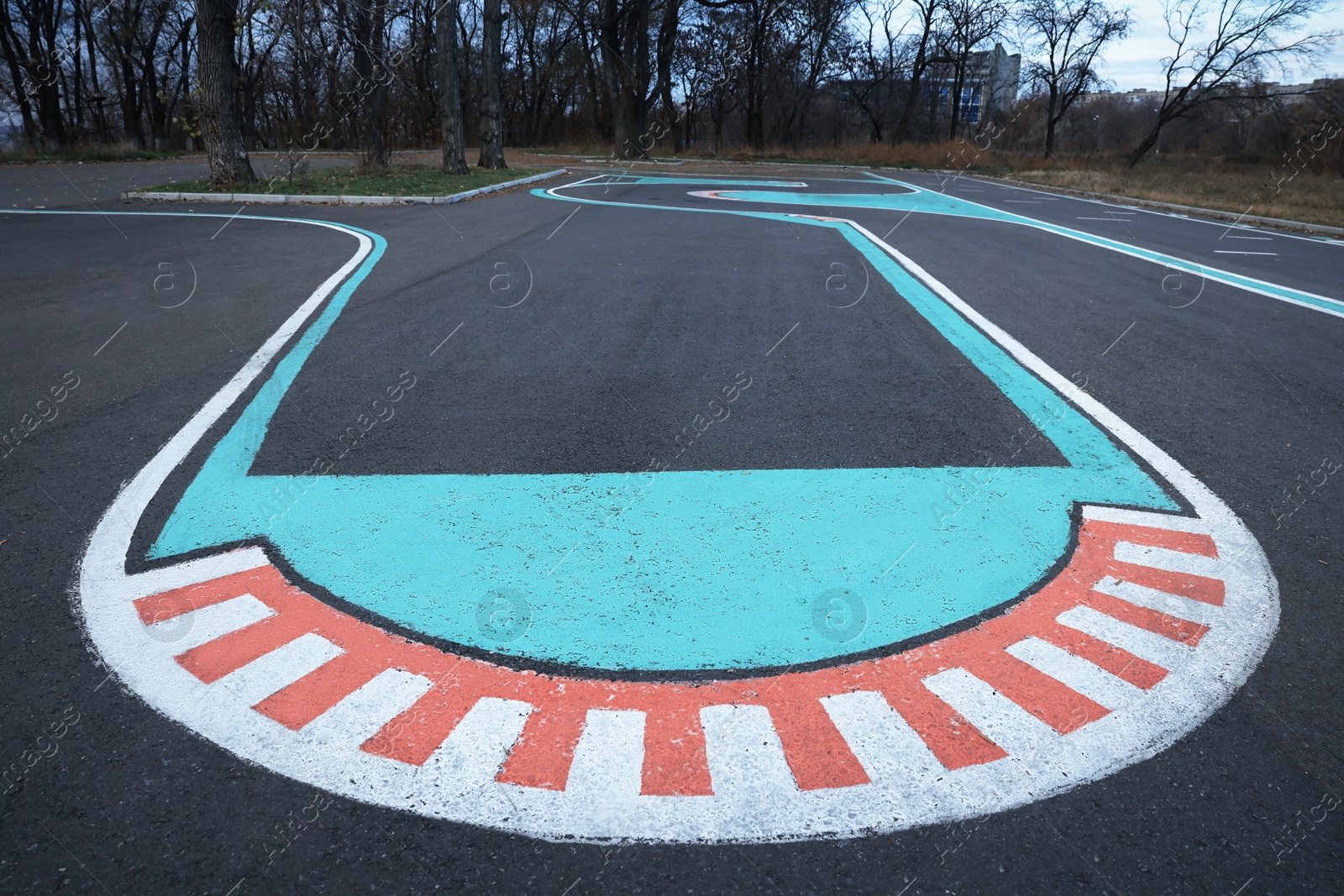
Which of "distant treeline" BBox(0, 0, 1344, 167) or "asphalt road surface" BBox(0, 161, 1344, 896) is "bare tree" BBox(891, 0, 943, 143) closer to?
"distant treeline" BBox(0, 0, 1344, 167)

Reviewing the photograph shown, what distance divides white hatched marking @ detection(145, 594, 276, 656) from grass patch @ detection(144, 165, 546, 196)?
1571 centimetres

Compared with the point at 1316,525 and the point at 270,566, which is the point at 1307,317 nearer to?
the point at 1316,525

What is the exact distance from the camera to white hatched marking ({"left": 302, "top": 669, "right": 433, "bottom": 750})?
2.45 m

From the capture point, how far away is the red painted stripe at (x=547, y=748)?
2.30 m

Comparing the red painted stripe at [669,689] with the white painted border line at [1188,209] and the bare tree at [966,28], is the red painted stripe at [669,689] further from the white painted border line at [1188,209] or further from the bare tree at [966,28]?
the bare tree at [966,28]

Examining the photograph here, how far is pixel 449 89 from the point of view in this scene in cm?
2291

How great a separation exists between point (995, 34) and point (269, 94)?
155 ft

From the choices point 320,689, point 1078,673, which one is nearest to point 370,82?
point 320,689

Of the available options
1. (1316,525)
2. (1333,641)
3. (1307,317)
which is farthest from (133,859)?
(1307,317)

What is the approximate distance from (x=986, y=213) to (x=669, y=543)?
54.9ft

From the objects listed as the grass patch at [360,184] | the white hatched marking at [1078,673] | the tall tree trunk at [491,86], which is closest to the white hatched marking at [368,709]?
the white hatched marking at [1078,673]

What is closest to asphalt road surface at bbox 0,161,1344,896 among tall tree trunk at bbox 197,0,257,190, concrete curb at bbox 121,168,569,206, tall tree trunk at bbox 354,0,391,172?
concrete curb at bbox 121,168,569,206

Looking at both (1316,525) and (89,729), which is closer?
(89,729)

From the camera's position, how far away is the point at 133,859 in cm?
202
